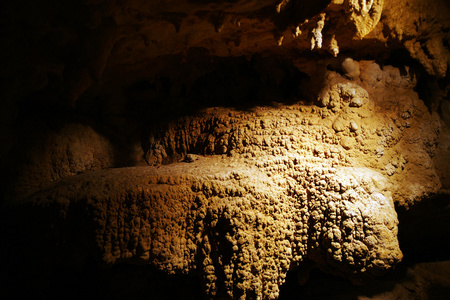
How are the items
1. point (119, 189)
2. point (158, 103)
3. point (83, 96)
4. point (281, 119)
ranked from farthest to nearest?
point (158, 103)
point (83, 96)
point (281, 119)
point (119, 189)

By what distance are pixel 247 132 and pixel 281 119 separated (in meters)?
0.38

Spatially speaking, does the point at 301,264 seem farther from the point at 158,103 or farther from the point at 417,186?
the point at 158,103

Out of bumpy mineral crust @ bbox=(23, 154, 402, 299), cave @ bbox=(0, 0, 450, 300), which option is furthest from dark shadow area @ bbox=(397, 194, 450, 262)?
bumpy mineral crust @ bbox=(23, 154, 402, 299)

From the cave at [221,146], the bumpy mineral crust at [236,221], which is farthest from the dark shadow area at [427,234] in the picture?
the bumpy mineral crust at [236,221]

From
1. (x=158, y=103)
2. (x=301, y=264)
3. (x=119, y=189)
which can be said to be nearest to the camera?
(x=119, y=189)

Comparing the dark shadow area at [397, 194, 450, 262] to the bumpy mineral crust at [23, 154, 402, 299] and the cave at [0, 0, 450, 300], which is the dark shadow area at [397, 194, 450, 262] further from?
the bumpy mineral crust at [23, 154, 402, 299]

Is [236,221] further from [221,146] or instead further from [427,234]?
[427,234]

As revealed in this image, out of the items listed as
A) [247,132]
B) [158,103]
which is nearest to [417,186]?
[247,132]

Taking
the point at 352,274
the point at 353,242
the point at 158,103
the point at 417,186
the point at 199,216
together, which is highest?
the point at 158,103

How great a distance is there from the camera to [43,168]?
2975 millimetres

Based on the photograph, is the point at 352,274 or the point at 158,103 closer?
the point at 352,274

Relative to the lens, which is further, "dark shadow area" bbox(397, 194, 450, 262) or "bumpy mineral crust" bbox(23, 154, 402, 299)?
"dark shadow area" bbox(397, 194, 450, 262)

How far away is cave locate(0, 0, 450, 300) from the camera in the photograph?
2270 mm

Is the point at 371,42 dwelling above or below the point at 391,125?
above
